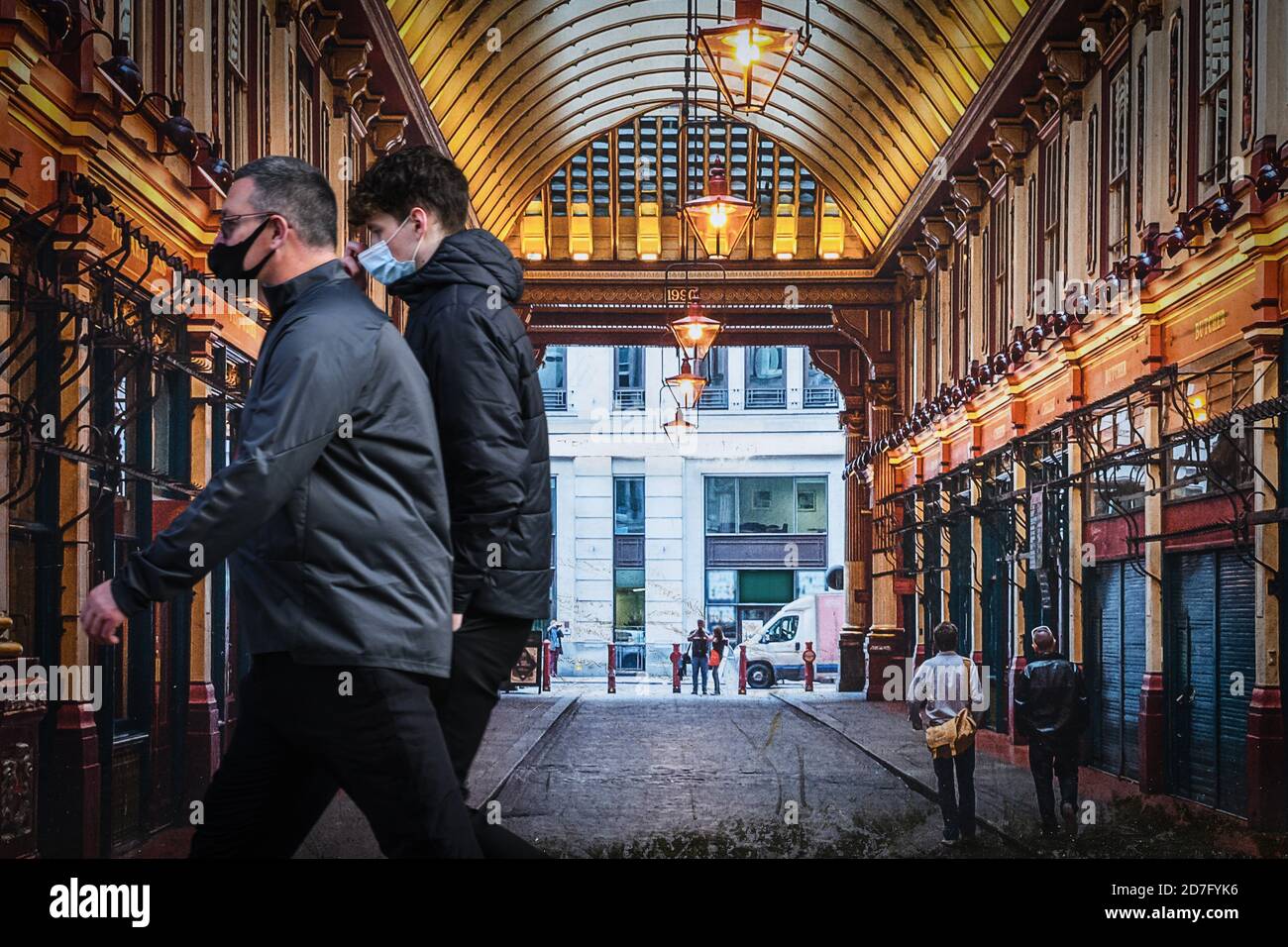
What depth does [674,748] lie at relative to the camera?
2009cm

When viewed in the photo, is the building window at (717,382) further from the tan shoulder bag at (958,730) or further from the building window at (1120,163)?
the tan shoulder bag at (958,730)

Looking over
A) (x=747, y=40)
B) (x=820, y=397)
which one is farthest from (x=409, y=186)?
(x=820, y=397)

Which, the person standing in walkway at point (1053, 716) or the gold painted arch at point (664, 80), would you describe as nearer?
the person standing in walkway at point (1053, 716)

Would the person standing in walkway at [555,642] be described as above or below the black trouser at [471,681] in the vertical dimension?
below

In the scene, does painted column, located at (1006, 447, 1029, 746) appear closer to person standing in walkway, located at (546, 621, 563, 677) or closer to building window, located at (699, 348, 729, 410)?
person standing in walkway, located at (546, 621, 563, 677)

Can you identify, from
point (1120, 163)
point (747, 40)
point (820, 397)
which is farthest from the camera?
point (820, 397)

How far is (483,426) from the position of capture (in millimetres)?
4695

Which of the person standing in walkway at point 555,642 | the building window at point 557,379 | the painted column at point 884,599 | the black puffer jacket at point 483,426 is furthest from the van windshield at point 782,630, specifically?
the black puffer jacket at point 483,426

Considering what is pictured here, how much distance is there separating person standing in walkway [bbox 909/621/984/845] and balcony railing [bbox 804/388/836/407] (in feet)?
131

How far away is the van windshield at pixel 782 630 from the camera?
142 feet

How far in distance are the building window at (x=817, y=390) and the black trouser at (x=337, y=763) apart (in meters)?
46.9

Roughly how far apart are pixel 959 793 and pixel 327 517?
7.42 metres

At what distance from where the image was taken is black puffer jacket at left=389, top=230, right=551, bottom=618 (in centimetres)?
469

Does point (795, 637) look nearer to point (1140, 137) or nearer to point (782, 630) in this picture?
Answer: point (782, 630)
